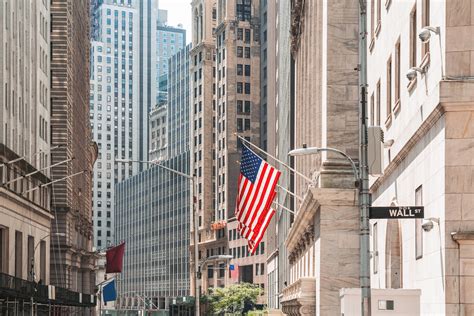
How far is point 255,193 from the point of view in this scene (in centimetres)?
4250

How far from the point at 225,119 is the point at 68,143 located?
81361 mm

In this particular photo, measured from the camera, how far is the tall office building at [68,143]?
9769 centimetres

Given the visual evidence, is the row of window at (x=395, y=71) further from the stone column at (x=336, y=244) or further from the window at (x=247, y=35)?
the window at (x=247, y=35)

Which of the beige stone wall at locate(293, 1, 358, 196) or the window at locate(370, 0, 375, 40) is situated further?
the beige stone wall at locate(293, 1, 358, 196)

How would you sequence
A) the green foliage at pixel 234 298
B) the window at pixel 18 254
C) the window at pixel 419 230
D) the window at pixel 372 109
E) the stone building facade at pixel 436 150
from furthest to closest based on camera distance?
the green foliage at pixel 234 298 → the window at pixel 18 254 → the window at pixel 372 109 → the window at pixel 419 230 → the stone building facade at pixel 436 150

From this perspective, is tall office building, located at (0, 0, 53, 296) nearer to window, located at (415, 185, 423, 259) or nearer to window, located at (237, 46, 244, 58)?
window, located at (415, 185, 423, 259)

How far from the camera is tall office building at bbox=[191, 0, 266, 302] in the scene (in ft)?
582

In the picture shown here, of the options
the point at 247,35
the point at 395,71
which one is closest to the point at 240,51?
the point at 247,35

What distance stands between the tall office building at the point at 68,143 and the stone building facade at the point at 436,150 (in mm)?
58931

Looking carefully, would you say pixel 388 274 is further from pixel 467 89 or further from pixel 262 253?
pixel 262 253

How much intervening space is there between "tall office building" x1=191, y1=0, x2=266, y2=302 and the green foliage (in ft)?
38.5

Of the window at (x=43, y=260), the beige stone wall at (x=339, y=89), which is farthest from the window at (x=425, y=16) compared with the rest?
the window at (x=43, y=260)

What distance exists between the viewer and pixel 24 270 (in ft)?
251

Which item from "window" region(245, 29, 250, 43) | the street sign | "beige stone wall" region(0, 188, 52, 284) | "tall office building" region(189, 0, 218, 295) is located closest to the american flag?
the street sign
